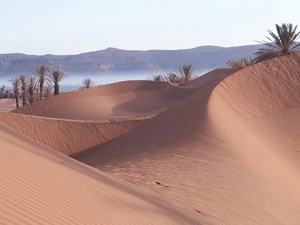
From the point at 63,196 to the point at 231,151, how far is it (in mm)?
9324

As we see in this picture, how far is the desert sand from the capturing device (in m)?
5.73

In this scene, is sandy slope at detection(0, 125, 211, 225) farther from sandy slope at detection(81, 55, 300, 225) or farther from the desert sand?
sandy slope at detection(81, 55, 300, 225)

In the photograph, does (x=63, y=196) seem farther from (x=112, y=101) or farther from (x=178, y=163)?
(x=112, y=101)

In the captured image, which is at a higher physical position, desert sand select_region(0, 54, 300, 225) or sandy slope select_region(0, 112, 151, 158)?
desert sand select_region(0, 54, 300, 225)

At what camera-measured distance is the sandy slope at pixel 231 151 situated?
9.10 m

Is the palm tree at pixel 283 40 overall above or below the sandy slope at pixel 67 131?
above

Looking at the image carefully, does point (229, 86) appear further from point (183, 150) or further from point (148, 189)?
point (148, 189)

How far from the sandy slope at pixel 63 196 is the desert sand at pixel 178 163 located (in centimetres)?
2

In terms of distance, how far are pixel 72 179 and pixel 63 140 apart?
1692cm

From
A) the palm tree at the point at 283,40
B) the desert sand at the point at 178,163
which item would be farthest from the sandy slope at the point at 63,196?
the palm tree at the point at 283,40

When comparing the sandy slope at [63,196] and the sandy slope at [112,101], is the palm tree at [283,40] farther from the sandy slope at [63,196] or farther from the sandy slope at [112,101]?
the sandy slope at [63,196]

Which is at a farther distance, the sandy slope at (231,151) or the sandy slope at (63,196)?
the sandy slope at (231,151)

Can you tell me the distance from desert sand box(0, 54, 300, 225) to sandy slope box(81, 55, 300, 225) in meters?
0.04

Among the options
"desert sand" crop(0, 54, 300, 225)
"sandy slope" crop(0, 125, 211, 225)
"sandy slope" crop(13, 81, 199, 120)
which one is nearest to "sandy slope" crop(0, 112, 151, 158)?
"desert sand" crop(0, 54, 300, 225)
